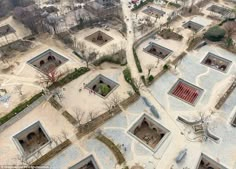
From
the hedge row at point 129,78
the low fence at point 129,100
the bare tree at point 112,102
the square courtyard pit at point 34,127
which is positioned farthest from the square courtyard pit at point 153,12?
the square courtyard pit at point 34,127

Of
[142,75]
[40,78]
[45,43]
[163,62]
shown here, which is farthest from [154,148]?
[45,43]

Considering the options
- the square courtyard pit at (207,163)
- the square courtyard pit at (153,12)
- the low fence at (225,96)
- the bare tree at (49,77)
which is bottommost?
the square courtyard pit at (207,163)

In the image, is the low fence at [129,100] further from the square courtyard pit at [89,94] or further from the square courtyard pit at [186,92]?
the square courtyard pit at [186,92]

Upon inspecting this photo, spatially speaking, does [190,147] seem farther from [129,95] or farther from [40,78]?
[40,78]

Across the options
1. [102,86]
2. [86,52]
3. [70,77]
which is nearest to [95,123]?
[102,86]

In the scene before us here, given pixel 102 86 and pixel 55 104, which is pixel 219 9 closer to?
pixel 102 86

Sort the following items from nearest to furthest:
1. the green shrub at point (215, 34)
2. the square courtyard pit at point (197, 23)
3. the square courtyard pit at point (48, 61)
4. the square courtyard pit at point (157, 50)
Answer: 1. the square courtyard pit at point (48, 61)
2. the square courtyard pit at point (157, 50)
3. the green shrub at point (215, 34)
4. the square courtyard pit at point (197, 23)
